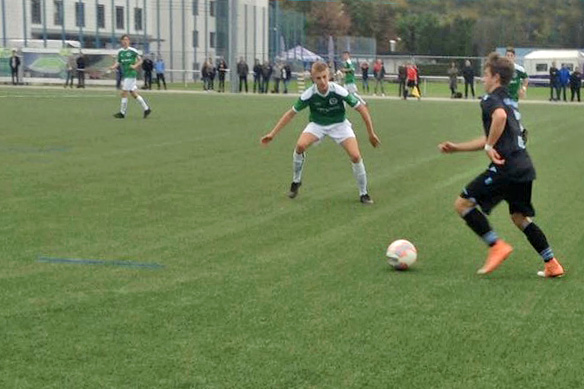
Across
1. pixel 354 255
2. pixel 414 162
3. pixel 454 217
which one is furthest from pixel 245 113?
pixel 354 255

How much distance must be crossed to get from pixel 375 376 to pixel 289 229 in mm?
4876

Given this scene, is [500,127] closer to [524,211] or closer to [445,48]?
[524,211]

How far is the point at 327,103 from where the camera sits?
483 inches

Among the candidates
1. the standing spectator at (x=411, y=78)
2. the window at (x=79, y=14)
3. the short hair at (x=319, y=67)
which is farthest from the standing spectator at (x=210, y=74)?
the short hair at (x=319, y=67)

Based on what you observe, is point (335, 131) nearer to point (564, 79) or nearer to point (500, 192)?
point (500, 192)

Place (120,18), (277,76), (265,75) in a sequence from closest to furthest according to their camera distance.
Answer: (265,75) < (277,76) < (120,18)

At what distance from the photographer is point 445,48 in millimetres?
96438

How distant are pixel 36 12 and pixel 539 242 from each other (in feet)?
192

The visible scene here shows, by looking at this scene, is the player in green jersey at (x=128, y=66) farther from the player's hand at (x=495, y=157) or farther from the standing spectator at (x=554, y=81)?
the standing spectator at (x=554, y=81)

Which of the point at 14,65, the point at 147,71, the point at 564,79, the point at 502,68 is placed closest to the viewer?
the point at 502,68

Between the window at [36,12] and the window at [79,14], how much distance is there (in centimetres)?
245

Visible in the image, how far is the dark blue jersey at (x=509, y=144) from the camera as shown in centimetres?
761

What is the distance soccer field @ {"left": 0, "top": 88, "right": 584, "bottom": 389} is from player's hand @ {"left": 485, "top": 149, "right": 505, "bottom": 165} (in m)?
0.95

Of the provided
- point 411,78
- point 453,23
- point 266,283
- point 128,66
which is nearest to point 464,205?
point 266,283
